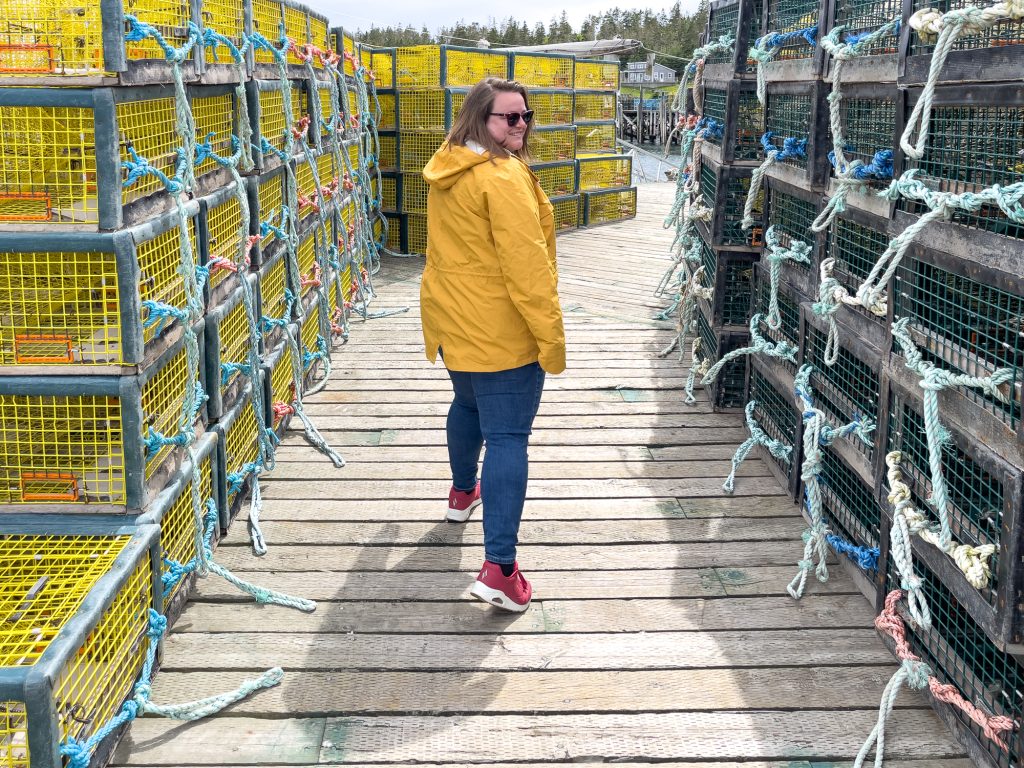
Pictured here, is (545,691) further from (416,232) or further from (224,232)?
(416,232)

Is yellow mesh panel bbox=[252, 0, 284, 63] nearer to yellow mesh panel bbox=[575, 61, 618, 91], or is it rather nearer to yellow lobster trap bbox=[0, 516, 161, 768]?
yellow lobster trap bbox=[0, 516, 161, 768]

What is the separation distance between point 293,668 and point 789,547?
1.96m

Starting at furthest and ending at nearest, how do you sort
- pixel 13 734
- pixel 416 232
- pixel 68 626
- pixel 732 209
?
pixel 416 232
pixel 732 209
pixel 68 626
pixel 13 734

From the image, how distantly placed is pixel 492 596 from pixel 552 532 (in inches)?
32.2

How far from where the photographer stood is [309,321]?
246 inches

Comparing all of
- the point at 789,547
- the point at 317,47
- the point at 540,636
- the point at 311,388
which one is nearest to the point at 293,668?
the point at 540,636

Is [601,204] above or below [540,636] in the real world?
above

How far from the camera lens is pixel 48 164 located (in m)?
2.88

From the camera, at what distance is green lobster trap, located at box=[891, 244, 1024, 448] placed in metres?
2.44

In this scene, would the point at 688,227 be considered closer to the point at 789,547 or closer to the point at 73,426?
the point at 789,547

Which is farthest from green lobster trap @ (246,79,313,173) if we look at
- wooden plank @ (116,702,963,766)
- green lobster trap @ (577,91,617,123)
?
green lobster trap @ (577,91,617,123)

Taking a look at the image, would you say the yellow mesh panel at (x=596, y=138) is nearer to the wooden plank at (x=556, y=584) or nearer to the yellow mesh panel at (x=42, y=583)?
the wooden plank at (x=556, y=584)

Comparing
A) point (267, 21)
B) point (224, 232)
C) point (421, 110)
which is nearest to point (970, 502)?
point (224, 232)

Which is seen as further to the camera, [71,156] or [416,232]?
[416,232]
